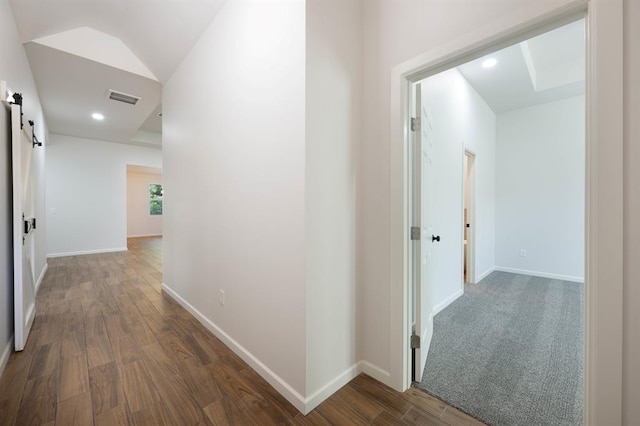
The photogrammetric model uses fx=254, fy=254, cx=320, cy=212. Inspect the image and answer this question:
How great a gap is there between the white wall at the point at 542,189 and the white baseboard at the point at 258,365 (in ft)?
16.2

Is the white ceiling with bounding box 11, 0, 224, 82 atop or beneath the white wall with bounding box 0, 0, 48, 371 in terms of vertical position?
atop

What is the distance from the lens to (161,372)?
1.80 m

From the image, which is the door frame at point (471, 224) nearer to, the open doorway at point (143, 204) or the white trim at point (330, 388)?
the white trim at point (330, 388)

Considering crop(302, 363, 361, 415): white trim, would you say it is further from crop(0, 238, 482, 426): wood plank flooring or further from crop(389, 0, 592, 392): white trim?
crop(389, 0, 592, 392): white trim

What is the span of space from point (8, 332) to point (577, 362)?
4539 millimetres

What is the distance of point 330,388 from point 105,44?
4272 millimetres

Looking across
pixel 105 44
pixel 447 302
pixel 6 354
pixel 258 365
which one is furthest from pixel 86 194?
pixel 447 302

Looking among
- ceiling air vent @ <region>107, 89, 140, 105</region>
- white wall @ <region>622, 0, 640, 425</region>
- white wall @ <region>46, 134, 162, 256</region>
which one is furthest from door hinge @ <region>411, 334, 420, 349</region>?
white wall @ <region>46, 134, 162, 256</region>

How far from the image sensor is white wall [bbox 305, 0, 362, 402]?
4.91 feet

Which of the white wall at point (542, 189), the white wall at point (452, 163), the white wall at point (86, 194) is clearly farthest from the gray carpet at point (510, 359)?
the white wall at point (86, 194)

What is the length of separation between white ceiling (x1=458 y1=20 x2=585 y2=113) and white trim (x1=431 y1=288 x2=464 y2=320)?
2978 millimetres

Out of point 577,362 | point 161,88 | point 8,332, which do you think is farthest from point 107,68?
point 577,362

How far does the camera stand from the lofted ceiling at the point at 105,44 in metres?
2.37

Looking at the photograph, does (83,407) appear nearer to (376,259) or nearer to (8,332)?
(8,332)
